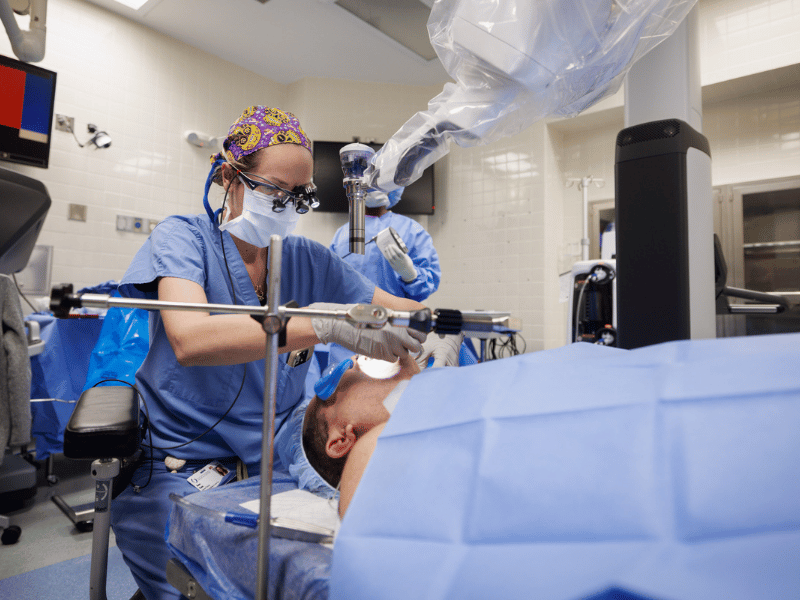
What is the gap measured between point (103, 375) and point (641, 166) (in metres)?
1.99

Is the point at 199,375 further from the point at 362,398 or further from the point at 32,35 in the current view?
the point at 32,35

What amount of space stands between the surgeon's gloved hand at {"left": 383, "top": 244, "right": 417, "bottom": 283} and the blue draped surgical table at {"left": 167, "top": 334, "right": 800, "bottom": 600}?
1.13m

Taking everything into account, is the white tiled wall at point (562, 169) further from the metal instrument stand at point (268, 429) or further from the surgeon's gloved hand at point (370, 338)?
the metal instrument stand at point (268, 429)

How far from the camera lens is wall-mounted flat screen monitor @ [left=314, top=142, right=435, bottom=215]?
4324 mm

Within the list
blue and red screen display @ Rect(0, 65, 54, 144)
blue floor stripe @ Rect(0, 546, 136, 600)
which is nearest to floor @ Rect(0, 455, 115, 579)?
blue floor stripe @ Rect(0, 546, 136, 600)

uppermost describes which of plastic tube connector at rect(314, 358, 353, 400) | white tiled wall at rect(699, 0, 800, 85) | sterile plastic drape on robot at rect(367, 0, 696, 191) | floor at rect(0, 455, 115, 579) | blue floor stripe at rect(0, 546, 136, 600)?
white tiled wall at rect(699, 0, 800, 85)

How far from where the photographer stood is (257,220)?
3.83 ft

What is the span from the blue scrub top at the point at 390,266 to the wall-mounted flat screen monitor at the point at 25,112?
6.79 ft

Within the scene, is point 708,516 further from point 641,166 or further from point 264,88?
point 264,88

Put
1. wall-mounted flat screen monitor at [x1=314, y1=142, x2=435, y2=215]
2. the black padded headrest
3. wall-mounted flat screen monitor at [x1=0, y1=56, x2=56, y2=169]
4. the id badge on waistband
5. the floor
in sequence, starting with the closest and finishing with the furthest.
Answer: the black padded headrest → the id badge on waistband → the floor → wall-mounted flat screen monitor at [x1=0, y1=56, x2=56, y2=169] → wall-mounted flat screen monitor at [x1=314, y1=142, x2=435, y2=215]

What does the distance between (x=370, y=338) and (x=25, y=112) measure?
3.49 meters

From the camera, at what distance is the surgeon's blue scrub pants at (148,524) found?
95 centimetres

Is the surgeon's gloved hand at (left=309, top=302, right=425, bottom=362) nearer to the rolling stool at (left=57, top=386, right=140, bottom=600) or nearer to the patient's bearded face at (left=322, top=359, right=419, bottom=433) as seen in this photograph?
the patient's bearded face at (left=322, top=359, right=419, bottom=433)

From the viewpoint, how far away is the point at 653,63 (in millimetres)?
946
